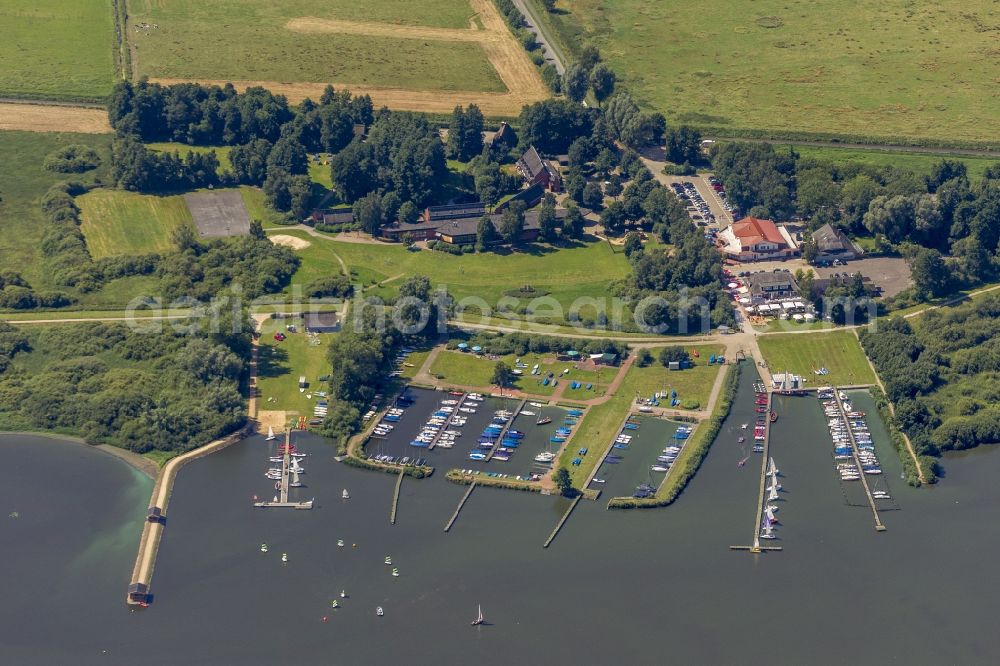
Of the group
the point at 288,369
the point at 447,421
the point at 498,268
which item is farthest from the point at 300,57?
the point at 447,421

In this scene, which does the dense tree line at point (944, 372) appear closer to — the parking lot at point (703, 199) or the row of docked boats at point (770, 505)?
the row of docked boats at point (770, 505)

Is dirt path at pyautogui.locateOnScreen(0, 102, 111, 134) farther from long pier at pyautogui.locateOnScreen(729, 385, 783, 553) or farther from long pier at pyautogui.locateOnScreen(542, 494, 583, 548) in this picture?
long pier at pyautogui.locateOnScreen(729, 385, 783, 553)

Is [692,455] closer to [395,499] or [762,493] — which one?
[762,493]

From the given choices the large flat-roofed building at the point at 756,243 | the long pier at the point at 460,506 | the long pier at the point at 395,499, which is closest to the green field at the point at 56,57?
the large flat-roofed building at the point at 756,243

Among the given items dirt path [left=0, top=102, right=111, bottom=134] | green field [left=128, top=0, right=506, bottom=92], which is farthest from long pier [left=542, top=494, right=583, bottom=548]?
dirt path [left=0, top=102, right=111, bottom=134]

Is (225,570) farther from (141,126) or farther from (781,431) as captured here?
(141,126)
